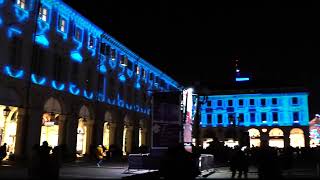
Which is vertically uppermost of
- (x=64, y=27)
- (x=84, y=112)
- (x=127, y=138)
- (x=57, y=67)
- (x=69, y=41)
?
(x=64, y=27)

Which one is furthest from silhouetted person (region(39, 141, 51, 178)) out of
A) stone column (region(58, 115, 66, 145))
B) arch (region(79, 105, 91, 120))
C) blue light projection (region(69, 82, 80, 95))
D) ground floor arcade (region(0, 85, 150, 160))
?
arch (region(79, 105, 91, 120))

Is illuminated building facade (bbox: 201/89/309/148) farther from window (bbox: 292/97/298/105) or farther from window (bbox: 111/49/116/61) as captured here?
window (bbox: 111/49/116/61)

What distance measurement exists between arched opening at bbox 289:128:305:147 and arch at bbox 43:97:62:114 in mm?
53181

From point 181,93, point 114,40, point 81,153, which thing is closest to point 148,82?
point 114,40

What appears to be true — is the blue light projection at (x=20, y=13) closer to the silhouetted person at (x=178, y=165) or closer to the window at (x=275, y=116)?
the silhouetted person at (x=178, y=165)

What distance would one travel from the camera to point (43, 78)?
1153 inches

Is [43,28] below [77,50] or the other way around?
the other way around

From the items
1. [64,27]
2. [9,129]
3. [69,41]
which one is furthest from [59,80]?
[9,129]

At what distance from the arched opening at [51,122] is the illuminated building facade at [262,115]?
1739 inches

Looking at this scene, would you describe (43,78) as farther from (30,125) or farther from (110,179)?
(110,179)

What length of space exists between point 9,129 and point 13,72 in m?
5.05

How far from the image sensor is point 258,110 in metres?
77.6

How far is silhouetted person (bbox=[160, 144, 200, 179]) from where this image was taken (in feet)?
27.1

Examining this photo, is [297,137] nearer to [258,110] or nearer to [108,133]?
[258,110]
